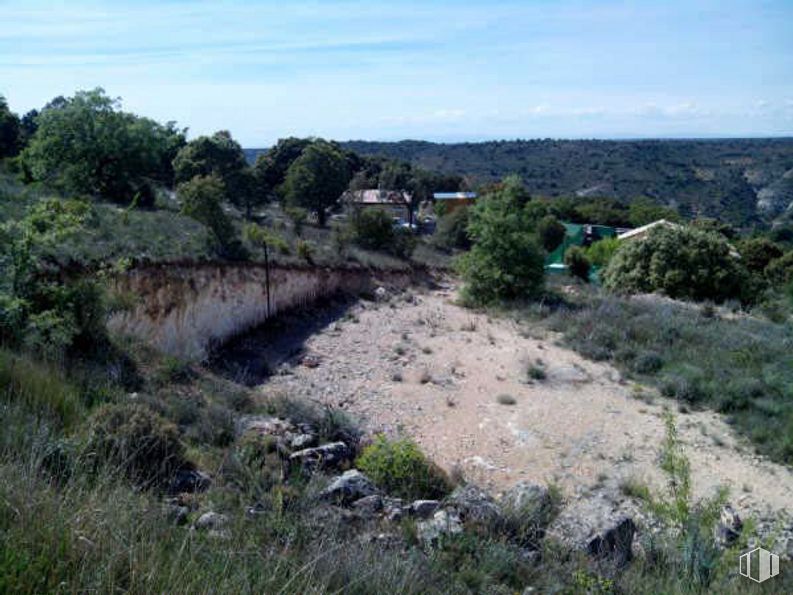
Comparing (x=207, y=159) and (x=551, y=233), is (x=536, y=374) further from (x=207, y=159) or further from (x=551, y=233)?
(x=551, y=233)

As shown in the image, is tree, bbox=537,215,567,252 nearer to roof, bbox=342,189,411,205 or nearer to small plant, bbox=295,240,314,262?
roof, bbox=342,189,411,205

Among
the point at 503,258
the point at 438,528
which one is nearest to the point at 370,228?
the point at 503,258

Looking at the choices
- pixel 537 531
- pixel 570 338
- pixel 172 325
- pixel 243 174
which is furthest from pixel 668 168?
pixel 537 531

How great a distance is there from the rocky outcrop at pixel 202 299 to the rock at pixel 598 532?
24.5 feet

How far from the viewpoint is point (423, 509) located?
5.19m

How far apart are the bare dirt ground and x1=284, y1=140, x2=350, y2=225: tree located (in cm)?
1411

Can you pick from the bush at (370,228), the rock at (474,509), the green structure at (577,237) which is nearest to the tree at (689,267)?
the bush at (370,228)

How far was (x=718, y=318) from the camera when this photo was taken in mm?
17344

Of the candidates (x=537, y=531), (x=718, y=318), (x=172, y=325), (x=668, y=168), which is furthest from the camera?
(x=668, y=168)

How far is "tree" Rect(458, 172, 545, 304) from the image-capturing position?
19812 millimetres

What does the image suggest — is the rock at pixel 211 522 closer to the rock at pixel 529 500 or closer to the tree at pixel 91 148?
the rock at pixel 529 500

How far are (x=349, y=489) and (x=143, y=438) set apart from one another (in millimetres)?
1621

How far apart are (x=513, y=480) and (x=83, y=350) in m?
5.75

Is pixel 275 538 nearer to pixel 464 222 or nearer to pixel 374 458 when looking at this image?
pixel 374 458
